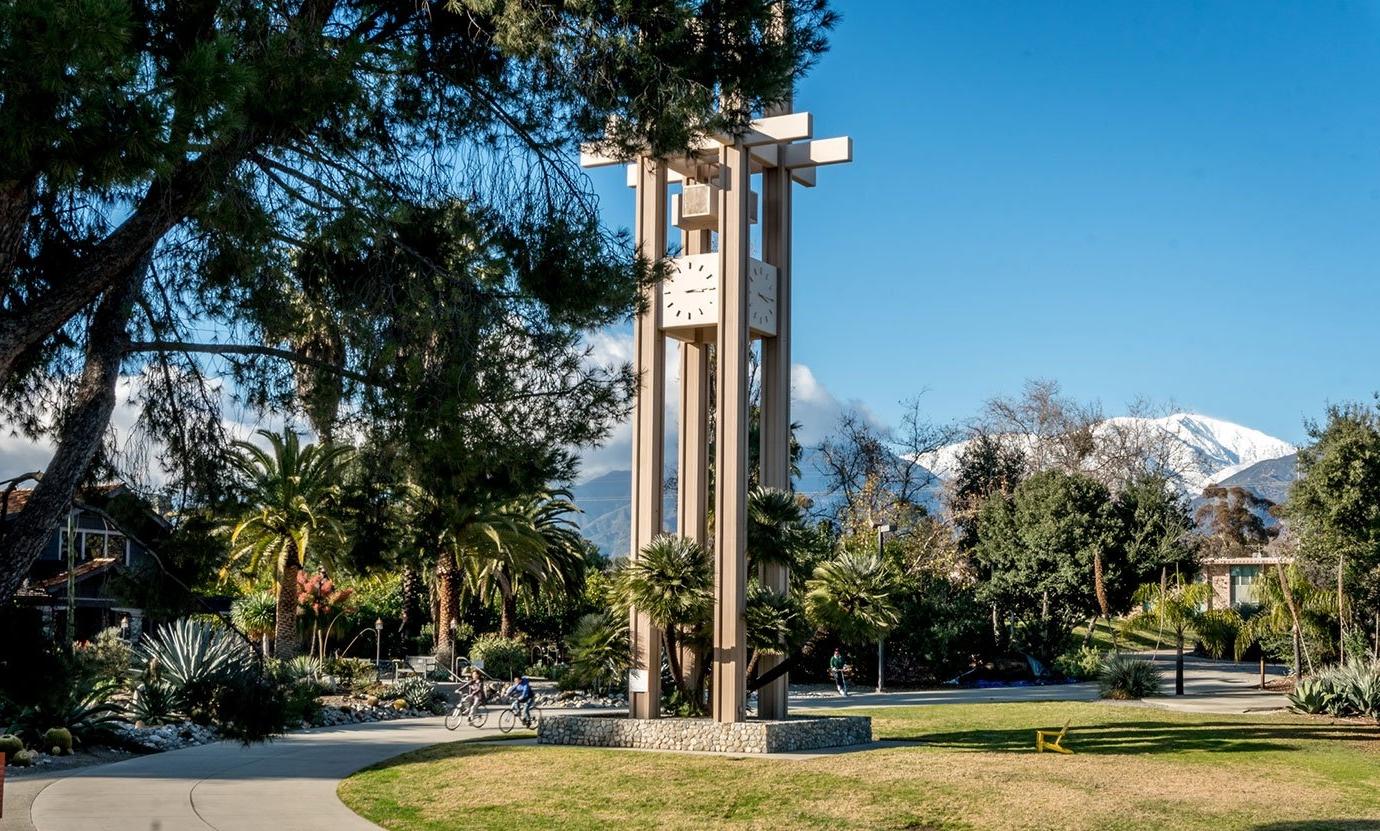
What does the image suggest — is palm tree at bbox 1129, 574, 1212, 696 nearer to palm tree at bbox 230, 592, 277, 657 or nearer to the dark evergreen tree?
palm tree at bbox 230, 592, 277, 657

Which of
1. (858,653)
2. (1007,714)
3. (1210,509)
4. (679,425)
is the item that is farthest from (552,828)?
(1210,509)

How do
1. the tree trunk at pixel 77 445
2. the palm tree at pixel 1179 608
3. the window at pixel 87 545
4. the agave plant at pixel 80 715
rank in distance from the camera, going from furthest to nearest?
the window at pixel 87 545, the palm tree at pixel 1179 608, the agave plant at pixel 80 715, the tree trunk at pixel 77 445

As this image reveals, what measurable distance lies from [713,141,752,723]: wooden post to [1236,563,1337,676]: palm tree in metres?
17.5

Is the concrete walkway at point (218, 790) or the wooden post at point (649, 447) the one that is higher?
the wooden post at point (649, 447)

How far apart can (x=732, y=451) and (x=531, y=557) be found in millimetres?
18897

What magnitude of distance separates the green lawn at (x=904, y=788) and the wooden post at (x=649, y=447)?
1.76 meters

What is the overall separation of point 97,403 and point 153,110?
316 centimetres

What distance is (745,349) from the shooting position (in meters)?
22.4

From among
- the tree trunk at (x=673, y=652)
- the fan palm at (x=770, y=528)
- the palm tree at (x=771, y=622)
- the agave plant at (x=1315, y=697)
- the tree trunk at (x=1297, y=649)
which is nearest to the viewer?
the palm tree at (x=771, y=622)

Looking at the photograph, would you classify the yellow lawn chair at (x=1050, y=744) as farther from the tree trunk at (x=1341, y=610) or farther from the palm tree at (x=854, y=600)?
the tree trunk at (x=1341, y=610)

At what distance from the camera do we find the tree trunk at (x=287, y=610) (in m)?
33.8

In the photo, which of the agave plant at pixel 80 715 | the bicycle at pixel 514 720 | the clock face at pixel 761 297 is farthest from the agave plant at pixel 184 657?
the clock face at pixel 761 297

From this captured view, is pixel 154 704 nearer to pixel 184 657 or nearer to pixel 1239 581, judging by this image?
pixel 184 657

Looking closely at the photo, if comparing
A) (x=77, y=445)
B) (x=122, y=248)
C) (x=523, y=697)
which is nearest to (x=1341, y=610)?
(x=523, y=697)
